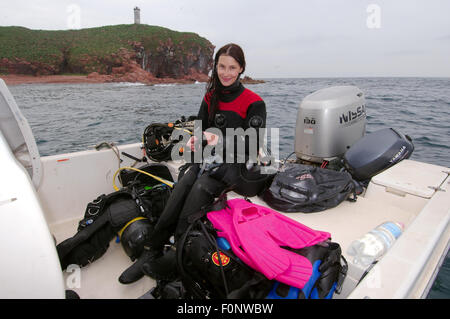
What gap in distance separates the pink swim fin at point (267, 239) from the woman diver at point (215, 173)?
26 cm

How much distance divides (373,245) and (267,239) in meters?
0.59

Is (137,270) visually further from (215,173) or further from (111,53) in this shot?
(111,53)

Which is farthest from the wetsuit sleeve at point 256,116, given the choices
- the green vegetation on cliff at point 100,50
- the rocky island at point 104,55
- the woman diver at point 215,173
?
the green vegetation on cliff at point 100,50

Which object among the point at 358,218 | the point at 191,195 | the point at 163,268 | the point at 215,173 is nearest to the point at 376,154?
the point at 358,218

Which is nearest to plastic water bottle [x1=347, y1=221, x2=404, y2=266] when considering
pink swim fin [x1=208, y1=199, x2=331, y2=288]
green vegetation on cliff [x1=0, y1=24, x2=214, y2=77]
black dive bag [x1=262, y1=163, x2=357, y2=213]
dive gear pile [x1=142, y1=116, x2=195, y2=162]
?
pink swim fin [x1=208, y1=199, x2=331, y2=288]

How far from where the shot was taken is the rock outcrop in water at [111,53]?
126 feet

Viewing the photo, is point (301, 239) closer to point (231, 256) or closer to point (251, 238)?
point (251, 238)

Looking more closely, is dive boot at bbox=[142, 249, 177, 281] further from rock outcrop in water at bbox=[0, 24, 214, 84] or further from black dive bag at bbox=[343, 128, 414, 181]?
rock outcrop in water at bbox=[0, 24, 214, 84]

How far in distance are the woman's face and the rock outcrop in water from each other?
4268 centimetres

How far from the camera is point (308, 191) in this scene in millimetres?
1676

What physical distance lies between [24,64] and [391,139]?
167 ft

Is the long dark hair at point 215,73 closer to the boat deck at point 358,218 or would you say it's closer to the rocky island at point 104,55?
the boat deck at point 358,218

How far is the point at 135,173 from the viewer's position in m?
2.43
